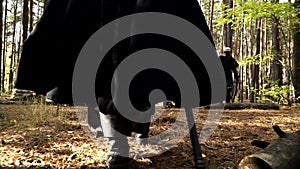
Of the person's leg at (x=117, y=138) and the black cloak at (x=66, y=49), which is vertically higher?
the black cloak at (x=66, y=49)

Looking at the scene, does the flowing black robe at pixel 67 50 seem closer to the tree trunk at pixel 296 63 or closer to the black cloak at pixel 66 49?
the black cloak at pixel 66 49

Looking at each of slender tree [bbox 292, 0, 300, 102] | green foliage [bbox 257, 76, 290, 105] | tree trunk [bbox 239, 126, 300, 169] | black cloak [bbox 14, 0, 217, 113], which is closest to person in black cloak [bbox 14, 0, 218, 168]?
black cloak [bbox 14, 0, 217, 113]

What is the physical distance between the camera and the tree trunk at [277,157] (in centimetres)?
208

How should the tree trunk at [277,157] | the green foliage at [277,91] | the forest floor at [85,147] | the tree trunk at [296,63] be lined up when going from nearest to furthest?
the tree trunk at [277,157]
the forest floor at [85,147]
the tree trunk at [296,63]
the green foliage at [277,91]

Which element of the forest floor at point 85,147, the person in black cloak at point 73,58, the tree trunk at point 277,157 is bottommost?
the forest floor at point 85,147

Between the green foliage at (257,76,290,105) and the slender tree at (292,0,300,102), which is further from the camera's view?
the green foliage at (257,76,290,105)

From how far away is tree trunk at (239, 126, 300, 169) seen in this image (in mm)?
2082

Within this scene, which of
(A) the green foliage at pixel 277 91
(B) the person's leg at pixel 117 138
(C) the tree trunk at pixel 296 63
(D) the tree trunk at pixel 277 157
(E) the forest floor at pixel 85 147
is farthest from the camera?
(A) the green foliage at pixel 277 91

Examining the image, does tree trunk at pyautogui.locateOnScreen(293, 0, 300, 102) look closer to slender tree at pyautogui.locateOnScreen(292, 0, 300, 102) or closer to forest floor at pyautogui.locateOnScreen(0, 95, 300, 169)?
slender tree at pyautogui.locateOnScreen(292, 0, 300, 102)

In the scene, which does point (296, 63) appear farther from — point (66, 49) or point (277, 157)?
point (66, 49)

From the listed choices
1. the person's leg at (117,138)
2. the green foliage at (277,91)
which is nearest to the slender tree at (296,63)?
the green foliage at (277,91)

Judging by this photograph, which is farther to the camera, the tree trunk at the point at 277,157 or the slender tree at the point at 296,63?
the slender tree at the point at 296,63

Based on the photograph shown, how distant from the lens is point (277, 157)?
2.13 meters

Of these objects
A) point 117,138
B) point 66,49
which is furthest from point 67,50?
point 117,138
